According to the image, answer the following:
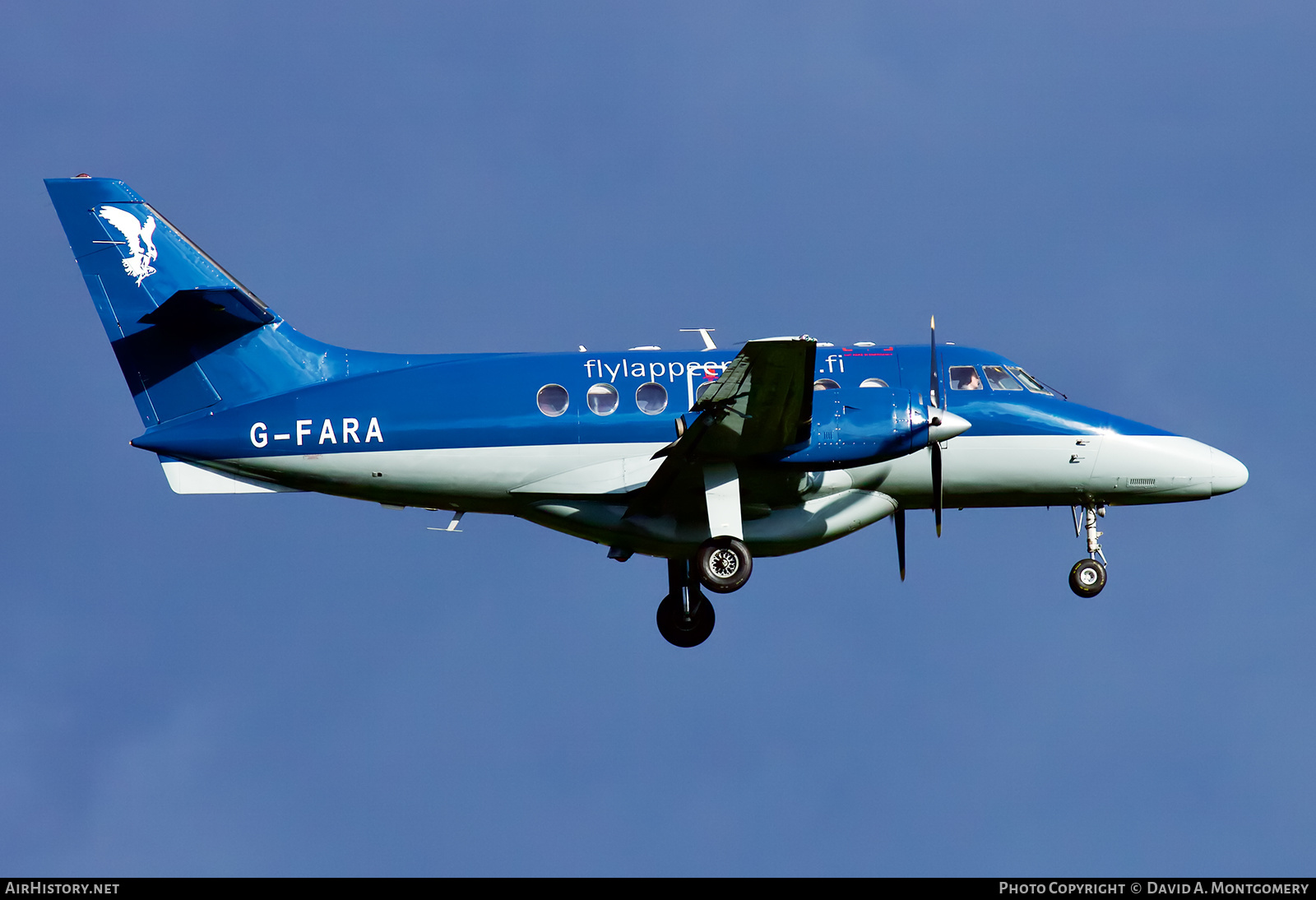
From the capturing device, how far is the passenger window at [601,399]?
2530cm

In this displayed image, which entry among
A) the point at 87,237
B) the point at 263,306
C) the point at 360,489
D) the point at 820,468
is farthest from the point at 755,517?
the point at 87,237

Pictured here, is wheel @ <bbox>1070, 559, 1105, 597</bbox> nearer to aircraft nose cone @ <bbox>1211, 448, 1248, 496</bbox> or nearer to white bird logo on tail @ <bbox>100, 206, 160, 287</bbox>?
aircraft nose cone @ <bbox>1211, 448, 1248, 496</bbox>

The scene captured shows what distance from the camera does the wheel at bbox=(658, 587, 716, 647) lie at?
1090 inches

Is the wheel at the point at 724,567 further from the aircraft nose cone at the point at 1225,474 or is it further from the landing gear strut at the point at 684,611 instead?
the aircraft nose cone at the point at 1225,474

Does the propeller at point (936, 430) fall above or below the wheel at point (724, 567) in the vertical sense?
above

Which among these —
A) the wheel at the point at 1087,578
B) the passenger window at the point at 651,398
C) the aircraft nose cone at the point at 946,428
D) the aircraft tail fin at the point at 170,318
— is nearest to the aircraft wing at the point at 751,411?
the passenger window at the point at 651,398

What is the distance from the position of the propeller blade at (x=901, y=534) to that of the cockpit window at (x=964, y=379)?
206cm

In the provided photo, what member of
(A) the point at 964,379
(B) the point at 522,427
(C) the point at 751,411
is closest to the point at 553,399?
(B) the point at 522,427

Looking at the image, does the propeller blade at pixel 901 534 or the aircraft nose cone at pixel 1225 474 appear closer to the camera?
the propeller blade at pixel 901 534

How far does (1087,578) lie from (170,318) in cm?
1463

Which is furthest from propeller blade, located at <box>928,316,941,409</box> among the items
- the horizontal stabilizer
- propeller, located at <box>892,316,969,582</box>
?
the horizontal stabilizer

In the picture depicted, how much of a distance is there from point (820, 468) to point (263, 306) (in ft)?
29.3

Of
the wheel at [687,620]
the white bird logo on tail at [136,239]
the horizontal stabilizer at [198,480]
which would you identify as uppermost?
the white bird logo on tail at [136,239]
